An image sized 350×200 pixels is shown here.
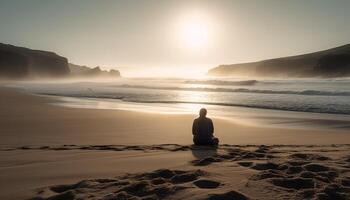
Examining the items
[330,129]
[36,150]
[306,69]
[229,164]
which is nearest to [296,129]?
[330,129]

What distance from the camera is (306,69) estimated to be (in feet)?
313

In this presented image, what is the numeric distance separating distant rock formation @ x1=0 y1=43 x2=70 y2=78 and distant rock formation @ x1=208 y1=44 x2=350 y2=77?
62412 millimetres

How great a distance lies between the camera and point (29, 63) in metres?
124

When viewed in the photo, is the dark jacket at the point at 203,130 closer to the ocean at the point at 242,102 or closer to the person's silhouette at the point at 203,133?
the person's silhouette at the point at 203,133

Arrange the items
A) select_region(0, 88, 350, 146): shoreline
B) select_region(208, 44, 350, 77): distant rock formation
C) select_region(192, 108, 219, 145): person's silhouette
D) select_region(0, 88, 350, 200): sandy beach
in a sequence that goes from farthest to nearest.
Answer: select_region(208, 44, 350, 77): distant rock formation
select_region(0, 88, 350, 146): shoreline
select_region(192, 108, 219, 145): person's silhouette
select_region(0, 88, 350, 200): sandy beach

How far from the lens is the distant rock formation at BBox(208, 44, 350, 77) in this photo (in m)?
83.5

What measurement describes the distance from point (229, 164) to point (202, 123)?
113 inches

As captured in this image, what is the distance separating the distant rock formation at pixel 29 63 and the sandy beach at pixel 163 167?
4498 inches

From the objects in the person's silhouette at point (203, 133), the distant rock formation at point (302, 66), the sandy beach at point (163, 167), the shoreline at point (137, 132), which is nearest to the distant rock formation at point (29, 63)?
the distant rock formation at point (302, 66)

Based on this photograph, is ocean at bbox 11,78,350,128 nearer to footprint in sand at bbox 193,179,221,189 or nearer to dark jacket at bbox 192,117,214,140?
dark jacket at bbox 192,117,214,140

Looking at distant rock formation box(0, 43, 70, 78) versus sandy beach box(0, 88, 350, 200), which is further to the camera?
distant rock formation box(0, 43, 70, 78)

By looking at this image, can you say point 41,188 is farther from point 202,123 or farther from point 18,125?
point 18,125

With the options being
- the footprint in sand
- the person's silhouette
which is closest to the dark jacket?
the person's silhouette

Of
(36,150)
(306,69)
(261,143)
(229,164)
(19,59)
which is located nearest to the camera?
(229,164)
